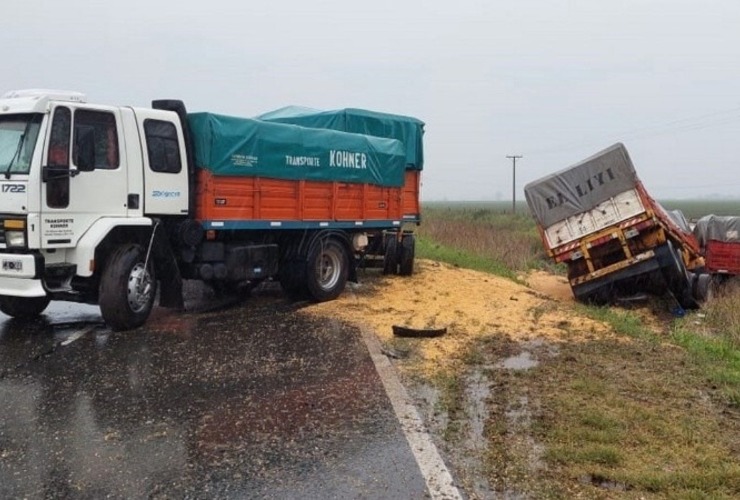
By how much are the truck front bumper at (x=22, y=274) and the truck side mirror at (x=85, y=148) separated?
1.15 metres

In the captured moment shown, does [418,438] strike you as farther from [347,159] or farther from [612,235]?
[612,235]

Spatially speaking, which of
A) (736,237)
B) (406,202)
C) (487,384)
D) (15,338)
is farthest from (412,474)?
(736,237)

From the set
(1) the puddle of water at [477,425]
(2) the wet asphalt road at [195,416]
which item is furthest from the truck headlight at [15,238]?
(1) the puddle of water at [477,425]

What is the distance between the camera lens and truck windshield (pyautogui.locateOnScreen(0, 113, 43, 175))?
7.71 meters

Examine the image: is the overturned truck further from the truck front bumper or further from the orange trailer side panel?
the truck front bumper

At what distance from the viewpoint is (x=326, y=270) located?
11664 millimetres

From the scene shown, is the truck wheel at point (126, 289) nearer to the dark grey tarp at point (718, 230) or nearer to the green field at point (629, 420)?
the green field at point (629, 420)

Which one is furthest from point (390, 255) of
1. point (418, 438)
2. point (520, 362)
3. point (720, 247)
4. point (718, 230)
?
point (718, 230)

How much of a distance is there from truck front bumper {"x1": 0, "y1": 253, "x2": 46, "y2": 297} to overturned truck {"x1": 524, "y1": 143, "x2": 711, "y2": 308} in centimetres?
1023

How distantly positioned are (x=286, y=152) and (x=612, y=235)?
7.13m

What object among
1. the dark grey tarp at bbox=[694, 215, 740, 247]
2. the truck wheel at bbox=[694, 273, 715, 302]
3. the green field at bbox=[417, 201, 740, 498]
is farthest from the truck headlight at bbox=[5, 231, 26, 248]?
the dark grey tarp at bbox=[694, 215, 740, 247]

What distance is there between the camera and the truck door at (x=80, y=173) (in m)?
7.73

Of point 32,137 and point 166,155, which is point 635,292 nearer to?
point 166,155

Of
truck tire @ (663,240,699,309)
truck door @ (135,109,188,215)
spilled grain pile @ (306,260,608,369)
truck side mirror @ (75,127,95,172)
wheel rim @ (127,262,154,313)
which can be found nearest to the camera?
truck side mirror @ (75,127,95,172)
